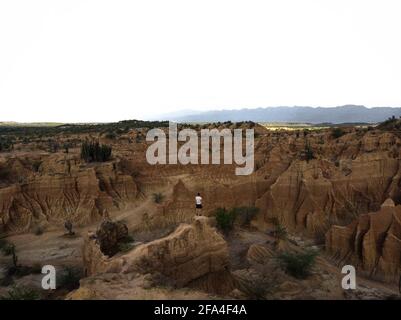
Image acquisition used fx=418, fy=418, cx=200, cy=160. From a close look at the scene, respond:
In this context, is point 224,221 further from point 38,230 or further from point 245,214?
point 38,230

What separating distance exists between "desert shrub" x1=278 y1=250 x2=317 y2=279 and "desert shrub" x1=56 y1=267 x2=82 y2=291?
7735mm

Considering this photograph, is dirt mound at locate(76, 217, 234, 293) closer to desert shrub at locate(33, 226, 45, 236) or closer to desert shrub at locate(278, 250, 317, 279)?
desert shrub at locate(278, 250, 317, 279)

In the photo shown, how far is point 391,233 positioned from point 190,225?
29.8 feet

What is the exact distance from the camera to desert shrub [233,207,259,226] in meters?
22.3

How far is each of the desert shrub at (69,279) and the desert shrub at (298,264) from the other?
305 inches

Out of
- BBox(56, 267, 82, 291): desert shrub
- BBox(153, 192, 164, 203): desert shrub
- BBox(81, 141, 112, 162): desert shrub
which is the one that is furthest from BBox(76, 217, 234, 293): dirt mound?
BBox(81, 141, 112, 162): desert shrub

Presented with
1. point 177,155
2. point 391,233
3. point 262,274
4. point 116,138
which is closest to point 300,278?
point 262,274

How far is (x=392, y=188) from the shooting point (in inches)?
913

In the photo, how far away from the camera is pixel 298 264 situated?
1580 cm

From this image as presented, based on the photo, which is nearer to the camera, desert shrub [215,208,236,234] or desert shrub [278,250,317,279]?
desert shrub [278,250,317,279]

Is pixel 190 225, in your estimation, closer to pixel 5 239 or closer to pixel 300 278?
pixel 300 278

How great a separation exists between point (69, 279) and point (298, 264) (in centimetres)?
847
